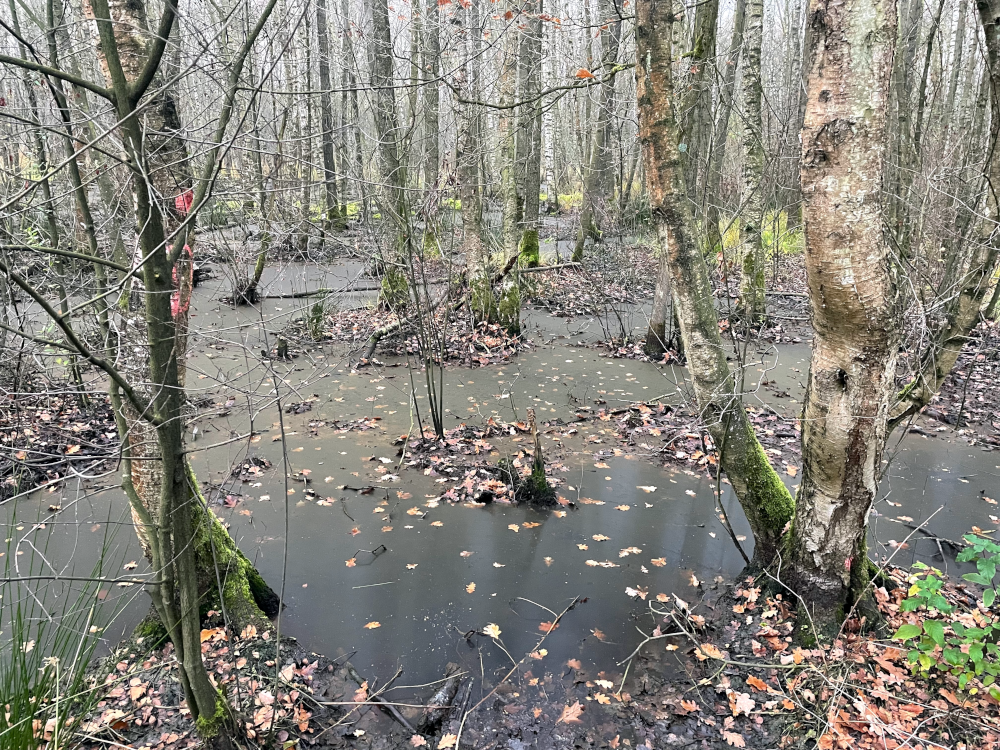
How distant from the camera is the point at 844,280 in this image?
10.3 ft

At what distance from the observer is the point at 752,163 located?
34.7 ft

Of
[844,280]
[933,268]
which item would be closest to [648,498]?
[844,280]

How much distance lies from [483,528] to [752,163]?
8.35 metres

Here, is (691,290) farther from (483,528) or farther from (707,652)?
(483,528)

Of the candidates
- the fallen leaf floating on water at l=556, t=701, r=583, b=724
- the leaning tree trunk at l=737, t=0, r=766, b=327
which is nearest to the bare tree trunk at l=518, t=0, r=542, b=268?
the leaning tree trunk at l=737, t=0, r=766, b=327

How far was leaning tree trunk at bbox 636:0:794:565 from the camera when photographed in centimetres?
390

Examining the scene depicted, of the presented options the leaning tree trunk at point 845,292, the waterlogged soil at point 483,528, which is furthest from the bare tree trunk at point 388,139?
→ the leaning tree trunk at point 845,292

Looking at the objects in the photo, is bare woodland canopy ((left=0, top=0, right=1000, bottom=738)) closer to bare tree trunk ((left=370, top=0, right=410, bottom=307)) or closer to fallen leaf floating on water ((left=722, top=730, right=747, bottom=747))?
fallen leaf floating on water ((left=722, top=730, right=747, bottom=747))

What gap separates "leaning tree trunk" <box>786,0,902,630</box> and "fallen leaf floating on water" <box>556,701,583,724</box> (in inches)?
59.9

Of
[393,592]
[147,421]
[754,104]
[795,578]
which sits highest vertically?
[754,104]

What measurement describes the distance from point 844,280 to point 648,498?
3273 mm

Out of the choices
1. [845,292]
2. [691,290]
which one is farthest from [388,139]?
[845,292]

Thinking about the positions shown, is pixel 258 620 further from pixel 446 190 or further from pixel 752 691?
pixel 446 190

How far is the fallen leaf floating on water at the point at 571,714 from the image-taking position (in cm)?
345
